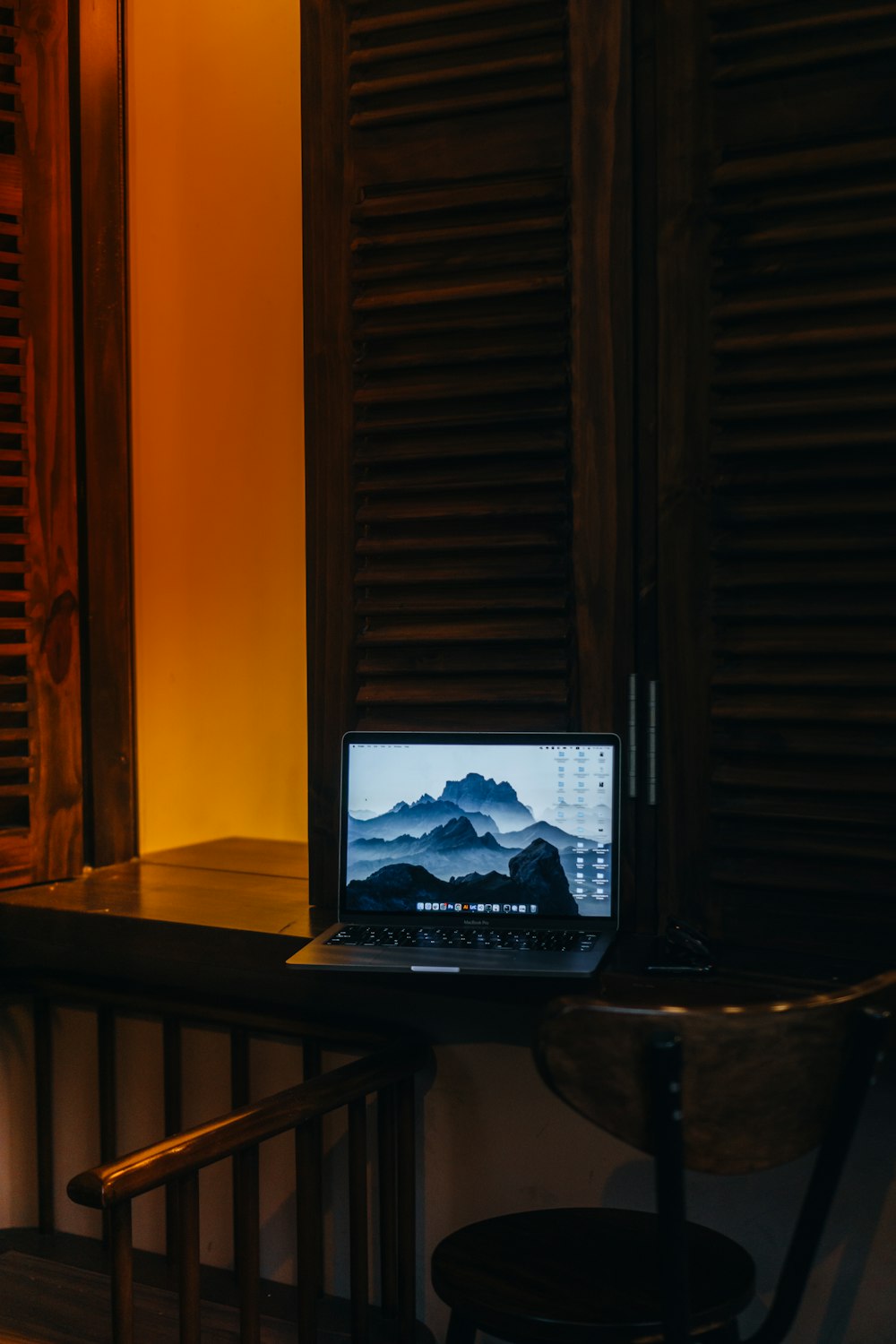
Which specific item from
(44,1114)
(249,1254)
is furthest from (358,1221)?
(44,1114)

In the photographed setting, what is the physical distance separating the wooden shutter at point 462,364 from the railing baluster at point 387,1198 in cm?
33

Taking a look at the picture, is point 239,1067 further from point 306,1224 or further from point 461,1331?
point 461,1331

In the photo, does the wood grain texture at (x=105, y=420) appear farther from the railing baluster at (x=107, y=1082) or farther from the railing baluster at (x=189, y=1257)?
the railing baluster at (x=189, y=1257)

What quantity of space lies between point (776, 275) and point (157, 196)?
1.26m

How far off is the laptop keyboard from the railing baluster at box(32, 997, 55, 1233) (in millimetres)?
760

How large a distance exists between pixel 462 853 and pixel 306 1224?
1.63 ft

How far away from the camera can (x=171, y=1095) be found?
2.00 meters

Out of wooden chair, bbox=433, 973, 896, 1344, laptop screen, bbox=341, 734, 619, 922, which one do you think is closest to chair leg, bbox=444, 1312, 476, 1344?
wooden chair, bbox=433, 973, 896, 1344

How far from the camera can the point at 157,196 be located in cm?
231

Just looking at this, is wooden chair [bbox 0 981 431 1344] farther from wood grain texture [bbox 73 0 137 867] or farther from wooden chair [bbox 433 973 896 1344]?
wooden chair [bbox 433 973 896 1344]

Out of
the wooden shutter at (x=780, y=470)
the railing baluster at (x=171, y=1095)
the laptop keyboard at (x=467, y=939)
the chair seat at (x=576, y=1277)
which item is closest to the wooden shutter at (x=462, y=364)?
the wooden shutter at (x=780, y=470)

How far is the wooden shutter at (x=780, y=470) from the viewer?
59.0 inches

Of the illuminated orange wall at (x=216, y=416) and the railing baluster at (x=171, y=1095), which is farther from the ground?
the illuminated orange wall at (x=216, y=416)

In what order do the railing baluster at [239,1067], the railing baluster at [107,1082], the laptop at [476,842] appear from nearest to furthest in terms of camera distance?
the laptop at [476,842]
the railing baluster at [239,1067]
the railing baluster at [107,1082]
